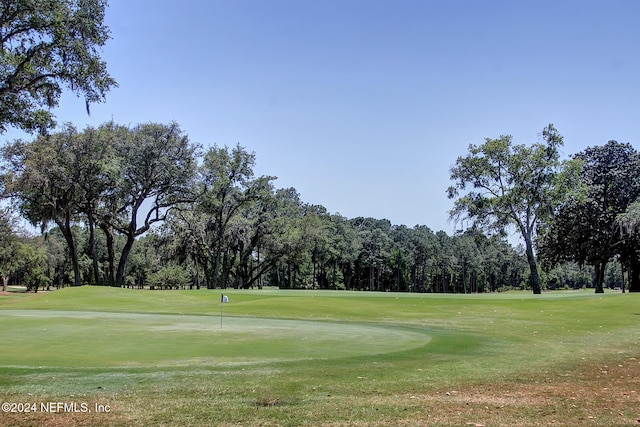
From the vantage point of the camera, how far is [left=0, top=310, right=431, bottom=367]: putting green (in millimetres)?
10914

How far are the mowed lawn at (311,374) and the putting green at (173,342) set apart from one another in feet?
0.16

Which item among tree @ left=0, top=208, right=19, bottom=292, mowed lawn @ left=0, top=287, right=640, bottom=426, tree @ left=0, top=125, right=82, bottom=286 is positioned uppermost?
tree @ left=0, top=125, right=82, bottom=286

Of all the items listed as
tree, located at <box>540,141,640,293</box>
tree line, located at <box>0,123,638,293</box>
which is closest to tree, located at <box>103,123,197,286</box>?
tree line, located at <box>0,123,638,293</box>

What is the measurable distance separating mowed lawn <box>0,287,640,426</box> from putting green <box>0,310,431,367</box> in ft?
0.16

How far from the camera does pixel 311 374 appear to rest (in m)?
9.65

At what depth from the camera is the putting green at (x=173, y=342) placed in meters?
10.9

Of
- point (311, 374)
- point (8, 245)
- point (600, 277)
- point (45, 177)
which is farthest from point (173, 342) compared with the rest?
point (8, 245)

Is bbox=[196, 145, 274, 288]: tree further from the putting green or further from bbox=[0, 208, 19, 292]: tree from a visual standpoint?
the putting green

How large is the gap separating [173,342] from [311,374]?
17.6ft

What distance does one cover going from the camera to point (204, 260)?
69.2m

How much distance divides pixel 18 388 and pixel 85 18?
17.2 metres

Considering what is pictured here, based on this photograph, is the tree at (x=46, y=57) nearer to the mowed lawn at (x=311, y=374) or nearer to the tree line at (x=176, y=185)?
the tree line at (x=176, y=185)

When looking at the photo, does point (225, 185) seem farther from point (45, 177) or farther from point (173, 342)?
point (173, 342)

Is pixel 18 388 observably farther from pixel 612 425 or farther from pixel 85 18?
pixel 85 18
